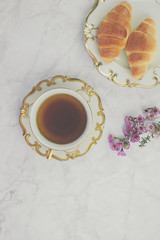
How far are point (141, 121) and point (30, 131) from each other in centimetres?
44

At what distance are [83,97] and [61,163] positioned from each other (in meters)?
0.28

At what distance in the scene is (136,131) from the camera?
94 centimetres

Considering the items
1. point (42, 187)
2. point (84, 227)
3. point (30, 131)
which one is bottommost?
point (84, 227)

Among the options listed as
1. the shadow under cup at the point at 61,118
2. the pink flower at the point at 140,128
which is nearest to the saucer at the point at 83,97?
the shadow under cup at the point at 61,118

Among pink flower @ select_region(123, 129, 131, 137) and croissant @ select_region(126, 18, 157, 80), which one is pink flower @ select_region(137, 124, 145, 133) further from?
croissant @ select_region(126, 18, 157, 80)

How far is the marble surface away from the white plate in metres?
0.04

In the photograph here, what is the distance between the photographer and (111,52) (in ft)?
2.86

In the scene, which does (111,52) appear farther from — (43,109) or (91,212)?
(91,212)

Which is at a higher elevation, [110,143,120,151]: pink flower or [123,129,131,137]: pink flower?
[123,129,131,137]: pink flower

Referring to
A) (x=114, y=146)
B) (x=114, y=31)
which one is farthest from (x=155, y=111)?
(x=114, y=31)

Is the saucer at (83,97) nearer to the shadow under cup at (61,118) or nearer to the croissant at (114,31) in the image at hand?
the shadow under cup at (61,118)

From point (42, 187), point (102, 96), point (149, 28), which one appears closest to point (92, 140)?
point (102, 96)

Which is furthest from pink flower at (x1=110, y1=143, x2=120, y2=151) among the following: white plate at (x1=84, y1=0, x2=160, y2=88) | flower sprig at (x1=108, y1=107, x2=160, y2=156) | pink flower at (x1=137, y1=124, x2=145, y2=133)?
white plate at (x1=84, y1=0, x2=160, y2=88)

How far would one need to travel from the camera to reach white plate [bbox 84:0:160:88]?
2.93ft
